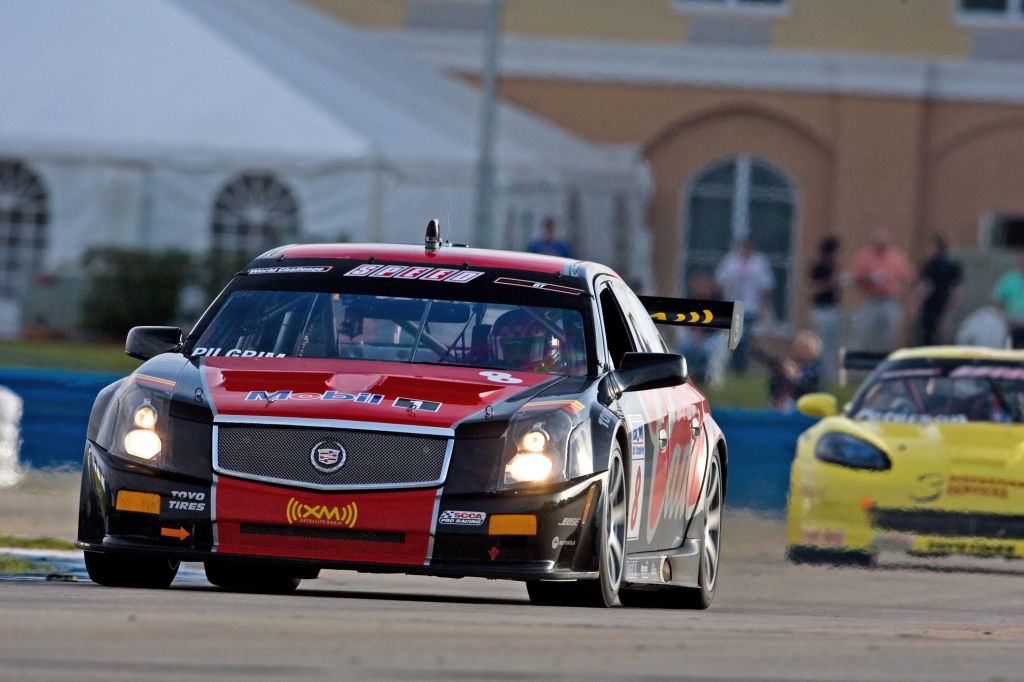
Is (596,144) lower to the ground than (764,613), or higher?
higher

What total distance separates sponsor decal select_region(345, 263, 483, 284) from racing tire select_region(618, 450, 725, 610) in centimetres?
164

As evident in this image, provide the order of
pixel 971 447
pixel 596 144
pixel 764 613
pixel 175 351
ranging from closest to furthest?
pixel 175 351, pixel 764 613, pixel 971 447, pixel 596 144

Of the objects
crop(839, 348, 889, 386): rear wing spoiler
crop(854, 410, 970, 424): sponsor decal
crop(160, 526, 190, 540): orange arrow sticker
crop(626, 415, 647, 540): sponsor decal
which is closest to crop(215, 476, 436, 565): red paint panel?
crop(160, 526, 190, 540): orange arrow sticker

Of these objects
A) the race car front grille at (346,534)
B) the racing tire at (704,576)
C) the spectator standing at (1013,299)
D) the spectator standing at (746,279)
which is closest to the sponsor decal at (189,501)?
the race car front grille at (346,534)

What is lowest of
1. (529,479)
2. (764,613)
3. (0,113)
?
(764,613)

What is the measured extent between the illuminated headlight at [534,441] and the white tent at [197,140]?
72.1ft

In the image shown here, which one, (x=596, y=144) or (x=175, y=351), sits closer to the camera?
(x=175, y=351)

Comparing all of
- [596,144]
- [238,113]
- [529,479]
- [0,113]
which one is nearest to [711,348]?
[238,113]

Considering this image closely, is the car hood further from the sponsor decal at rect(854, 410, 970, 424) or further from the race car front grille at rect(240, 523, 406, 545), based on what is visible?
the sponsor decal at rect(854, 410, 970, 424)

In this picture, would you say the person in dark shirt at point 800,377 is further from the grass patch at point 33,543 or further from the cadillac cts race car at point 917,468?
the grass patch at point 33,543

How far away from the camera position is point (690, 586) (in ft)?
34.1

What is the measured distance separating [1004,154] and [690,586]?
29825 mm

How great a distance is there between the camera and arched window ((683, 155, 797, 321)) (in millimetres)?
39562

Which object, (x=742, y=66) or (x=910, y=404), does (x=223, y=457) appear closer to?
(x=910, y=404)
